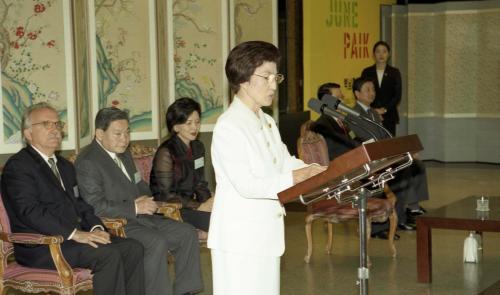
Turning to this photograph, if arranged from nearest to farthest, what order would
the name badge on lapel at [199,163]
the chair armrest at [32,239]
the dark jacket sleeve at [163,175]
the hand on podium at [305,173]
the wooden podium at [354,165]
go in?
the wooden podium at [354,165]
the hand on podium at [305,173]
the chair armrest at [32,239]
the dark jacket sleeve at [163,175]
the name badge on lapel at [199,163]

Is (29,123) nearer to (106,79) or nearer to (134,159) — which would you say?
(134,159)

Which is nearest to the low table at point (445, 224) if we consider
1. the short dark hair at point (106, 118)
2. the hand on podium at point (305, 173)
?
the short dark hair at point (106, 118)

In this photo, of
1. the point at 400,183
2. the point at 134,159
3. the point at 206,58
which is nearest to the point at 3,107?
the point at 134,159

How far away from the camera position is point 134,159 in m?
5.48

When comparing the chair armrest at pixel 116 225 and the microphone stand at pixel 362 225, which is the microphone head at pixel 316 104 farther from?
the chair armrest at pixel 116 225

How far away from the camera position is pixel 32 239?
4250 mm

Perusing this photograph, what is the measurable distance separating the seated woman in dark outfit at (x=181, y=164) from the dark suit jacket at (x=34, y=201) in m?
0.90

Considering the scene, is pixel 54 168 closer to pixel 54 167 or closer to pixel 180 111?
pixel 54 167

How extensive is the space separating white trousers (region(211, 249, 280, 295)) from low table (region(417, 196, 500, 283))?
2645mm

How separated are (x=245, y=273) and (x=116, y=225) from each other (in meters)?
1.85

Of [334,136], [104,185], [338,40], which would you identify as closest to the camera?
[104,185]

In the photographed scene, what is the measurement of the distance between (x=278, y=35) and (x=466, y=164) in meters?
4.90

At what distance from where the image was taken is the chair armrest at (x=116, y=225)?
4691mm

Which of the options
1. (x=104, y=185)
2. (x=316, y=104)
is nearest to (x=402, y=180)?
(x=104, y=185)
